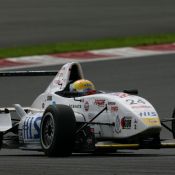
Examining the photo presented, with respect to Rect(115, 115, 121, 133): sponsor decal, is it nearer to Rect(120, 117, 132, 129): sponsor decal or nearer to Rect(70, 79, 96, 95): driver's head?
Rect(120, 117, 132, 129): sponsor decal

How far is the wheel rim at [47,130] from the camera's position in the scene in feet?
42.2

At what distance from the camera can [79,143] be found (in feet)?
42.3

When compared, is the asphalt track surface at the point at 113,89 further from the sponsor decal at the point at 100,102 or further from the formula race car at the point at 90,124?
the sponsor decal at the point at 100,102

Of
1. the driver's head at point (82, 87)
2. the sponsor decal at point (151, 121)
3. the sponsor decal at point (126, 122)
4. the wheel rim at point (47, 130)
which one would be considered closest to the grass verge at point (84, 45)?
the driver's head at point (82, 87)

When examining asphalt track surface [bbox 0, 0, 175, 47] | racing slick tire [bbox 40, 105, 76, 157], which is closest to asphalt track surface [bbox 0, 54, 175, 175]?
racing slick tire [bbox 40, 105, 76, 157]

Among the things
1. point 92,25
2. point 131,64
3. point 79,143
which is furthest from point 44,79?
point 79,143

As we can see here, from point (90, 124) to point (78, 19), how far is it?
52.0 feet

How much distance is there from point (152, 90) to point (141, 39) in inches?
213

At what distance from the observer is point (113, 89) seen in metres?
20.2

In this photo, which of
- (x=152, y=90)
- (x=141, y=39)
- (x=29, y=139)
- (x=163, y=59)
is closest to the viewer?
(x=29, y=139)

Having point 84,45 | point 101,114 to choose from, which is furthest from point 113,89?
point 101,114

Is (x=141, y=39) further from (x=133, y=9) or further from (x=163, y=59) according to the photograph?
(x=133, y=9)

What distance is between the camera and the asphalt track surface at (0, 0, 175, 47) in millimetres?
26484

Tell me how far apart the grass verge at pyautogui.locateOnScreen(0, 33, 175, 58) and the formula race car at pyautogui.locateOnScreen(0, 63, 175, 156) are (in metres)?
9.44
